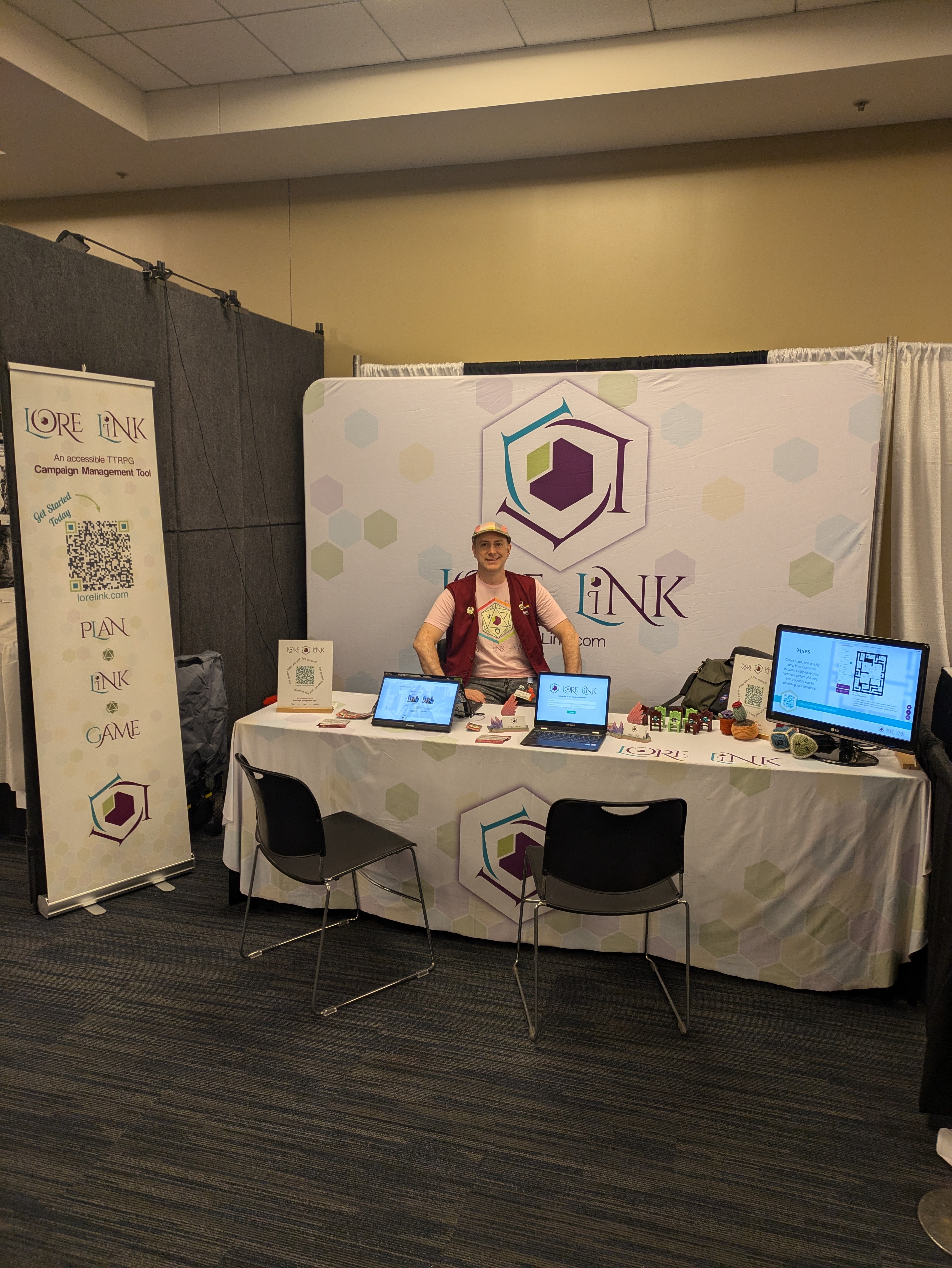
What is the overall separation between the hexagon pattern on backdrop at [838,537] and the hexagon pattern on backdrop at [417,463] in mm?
1878

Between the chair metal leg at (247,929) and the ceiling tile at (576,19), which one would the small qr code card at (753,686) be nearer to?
the chair metal leg at (247,929)

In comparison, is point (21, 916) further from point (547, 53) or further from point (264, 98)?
point (547, 53)

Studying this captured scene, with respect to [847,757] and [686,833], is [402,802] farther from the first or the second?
[847,757]

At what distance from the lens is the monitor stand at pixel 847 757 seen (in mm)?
2516

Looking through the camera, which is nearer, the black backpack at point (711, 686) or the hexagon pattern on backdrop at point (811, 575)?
the black backpack at point (711, 686)

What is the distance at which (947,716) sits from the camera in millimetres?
2676

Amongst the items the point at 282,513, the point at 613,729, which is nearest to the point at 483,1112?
the point at 613,729

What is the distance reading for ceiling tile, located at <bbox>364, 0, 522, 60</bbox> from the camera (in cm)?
340

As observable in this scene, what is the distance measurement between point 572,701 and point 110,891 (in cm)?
185

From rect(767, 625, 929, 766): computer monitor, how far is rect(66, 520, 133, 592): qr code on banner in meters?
2.36

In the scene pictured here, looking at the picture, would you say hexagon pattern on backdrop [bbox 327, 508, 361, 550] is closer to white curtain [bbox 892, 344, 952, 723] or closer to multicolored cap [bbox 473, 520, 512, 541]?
multicolored cap [bbox 473, 520, 512, 541]

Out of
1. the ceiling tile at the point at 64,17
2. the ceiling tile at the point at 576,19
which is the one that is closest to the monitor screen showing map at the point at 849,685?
the ceiling tile at the point at 576,19

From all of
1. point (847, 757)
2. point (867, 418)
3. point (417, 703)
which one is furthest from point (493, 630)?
point (867, 418)

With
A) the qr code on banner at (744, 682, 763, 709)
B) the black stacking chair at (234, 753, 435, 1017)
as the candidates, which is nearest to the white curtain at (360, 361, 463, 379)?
the qr code on banner at (744, 682, 763, 709)
